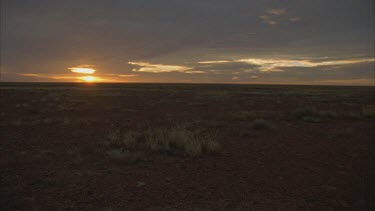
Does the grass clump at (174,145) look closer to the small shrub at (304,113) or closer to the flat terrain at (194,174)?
the flat terrain at (194,174)

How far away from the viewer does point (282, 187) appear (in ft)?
17.8

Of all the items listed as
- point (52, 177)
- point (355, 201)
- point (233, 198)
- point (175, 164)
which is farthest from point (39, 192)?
point (355, 201)

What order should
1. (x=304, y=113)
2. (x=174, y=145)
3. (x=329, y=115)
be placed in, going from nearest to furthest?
(x=174, y=145) → (x=329, y=115) → (x=304, y=113)

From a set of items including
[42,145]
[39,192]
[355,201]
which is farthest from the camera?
[42,145]

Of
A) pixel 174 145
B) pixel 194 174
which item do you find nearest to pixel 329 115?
pixel 174 145

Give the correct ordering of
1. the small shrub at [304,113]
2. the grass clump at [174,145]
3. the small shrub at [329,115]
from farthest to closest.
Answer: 1. the small shrub at [304,113]
2. the small shrub at [329,115]
3. the grass clump at [174,145]

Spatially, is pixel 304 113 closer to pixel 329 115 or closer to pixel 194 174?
pixel 329 115

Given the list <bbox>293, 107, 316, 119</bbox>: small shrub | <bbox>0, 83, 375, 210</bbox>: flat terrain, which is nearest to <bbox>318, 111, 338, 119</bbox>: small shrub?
<bbox>293, 107, 316, 119</bbox>: small shrub

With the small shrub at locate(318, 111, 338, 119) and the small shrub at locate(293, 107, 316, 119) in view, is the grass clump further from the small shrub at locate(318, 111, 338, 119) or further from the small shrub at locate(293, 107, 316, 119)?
the small shrub at locate(318, 111, 338, 119)

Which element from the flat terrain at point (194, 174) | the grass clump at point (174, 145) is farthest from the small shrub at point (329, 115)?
the grass clump at point (174, 145)

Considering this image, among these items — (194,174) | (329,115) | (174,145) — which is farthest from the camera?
(329,115)

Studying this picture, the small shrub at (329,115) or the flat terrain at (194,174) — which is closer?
the flat terrain at (194,174)

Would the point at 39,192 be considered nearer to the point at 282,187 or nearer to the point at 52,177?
the point at 52,177

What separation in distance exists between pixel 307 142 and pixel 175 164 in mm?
5279
